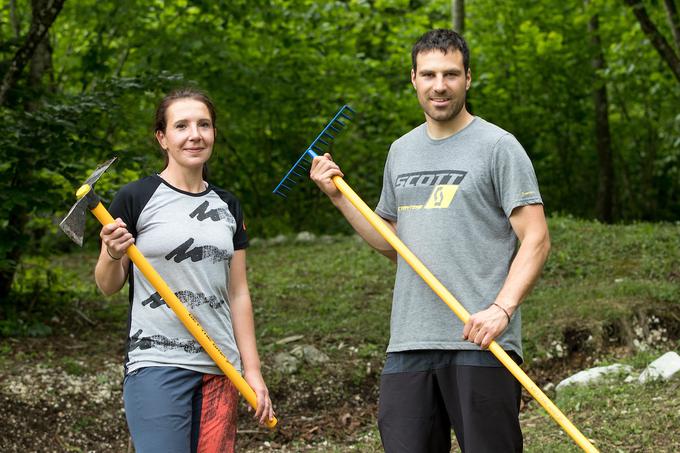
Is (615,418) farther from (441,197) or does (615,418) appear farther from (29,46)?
(29,46)

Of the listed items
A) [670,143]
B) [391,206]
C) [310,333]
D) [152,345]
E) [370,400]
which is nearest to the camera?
[152,345]

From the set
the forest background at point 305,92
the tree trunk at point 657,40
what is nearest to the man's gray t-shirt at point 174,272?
the forest background at point 305,92

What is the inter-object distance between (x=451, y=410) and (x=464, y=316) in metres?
0.34

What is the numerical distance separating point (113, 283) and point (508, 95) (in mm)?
11286

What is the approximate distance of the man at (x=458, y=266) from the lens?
114 inches

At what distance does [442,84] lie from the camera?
300cm

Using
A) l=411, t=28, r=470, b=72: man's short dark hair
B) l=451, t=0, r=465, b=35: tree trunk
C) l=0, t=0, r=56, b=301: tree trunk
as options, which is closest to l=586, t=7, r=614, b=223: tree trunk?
l=451, t=0, r=465, b=35: tree trunk

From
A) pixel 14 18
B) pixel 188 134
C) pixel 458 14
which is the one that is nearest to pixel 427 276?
pixel 188 134

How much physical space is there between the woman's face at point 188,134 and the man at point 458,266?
2.19 ft

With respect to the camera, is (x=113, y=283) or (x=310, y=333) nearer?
(x=113, y=283)

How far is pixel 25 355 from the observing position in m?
6.39

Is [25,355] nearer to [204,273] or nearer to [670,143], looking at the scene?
[204,273]

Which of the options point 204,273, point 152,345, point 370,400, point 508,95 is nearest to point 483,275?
point 204,273

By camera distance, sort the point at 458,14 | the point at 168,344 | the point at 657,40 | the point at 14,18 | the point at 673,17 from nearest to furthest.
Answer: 1. the point at 168,344
2. the point at 14,18
3. the point at 673,17
4. the point at 657,40
5. the point at 458,14
